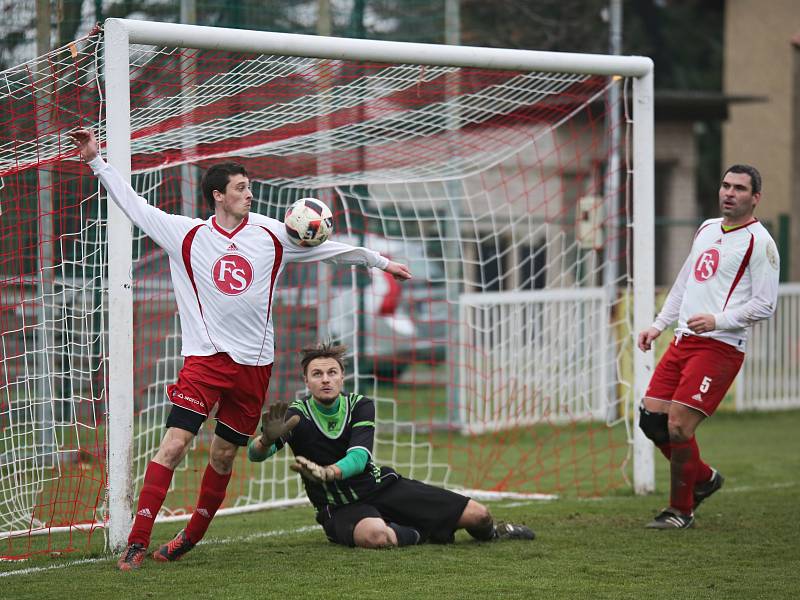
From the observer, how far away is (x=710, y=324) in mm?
6285

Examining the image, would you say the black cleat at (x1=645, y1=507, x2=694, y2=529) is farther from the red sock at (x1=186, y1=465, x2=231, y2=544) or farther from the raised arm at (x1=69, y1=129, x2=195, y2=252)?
the raised arm at (x1=69, y1=129, x2=195, y2=252)

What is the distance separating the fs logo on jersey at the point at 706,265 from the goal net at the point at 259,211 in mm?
1340

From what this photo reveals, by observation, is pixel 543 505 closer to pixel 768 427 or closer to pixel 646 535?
pixel 646 535

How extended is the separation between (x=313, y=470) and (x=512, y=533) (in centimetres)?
143

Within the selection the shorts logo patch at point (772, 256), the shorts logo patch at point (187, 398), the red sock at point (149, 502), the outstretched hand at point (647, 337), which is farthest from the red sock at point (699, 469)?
the red sock at point (149, 502)

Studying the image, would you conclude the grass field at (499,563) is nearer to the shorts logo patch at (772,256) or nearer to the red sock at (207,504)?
the red sock at (207,504)

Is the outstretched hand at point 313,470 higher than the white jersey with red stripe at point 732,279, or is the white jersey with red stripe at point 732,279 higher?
the white jersey with red stripe at point 732,279

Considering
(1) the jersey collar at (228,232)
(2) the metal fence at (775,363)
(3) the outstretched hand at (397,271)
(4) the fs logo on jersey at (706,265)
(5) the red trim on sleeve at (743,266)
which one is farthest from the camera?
(2) the metal fence at (775,363)

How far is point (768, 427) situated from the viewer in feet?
40.2

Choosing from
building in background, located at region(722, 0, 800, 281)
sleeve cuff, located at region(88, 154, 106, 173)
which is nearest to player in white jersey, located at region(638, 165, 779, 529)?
sleeve cuff, located at region(88, 154, 106, 173)

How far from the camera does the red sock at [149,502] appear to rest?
5.54 meters

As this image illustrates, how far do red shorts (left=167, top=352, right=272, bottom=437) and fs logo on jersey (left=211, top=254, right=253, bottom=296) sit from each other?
1.06 feet

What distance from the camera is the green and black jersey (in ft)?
19.9

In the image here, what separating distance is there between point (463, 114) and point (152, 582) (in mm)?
4693
